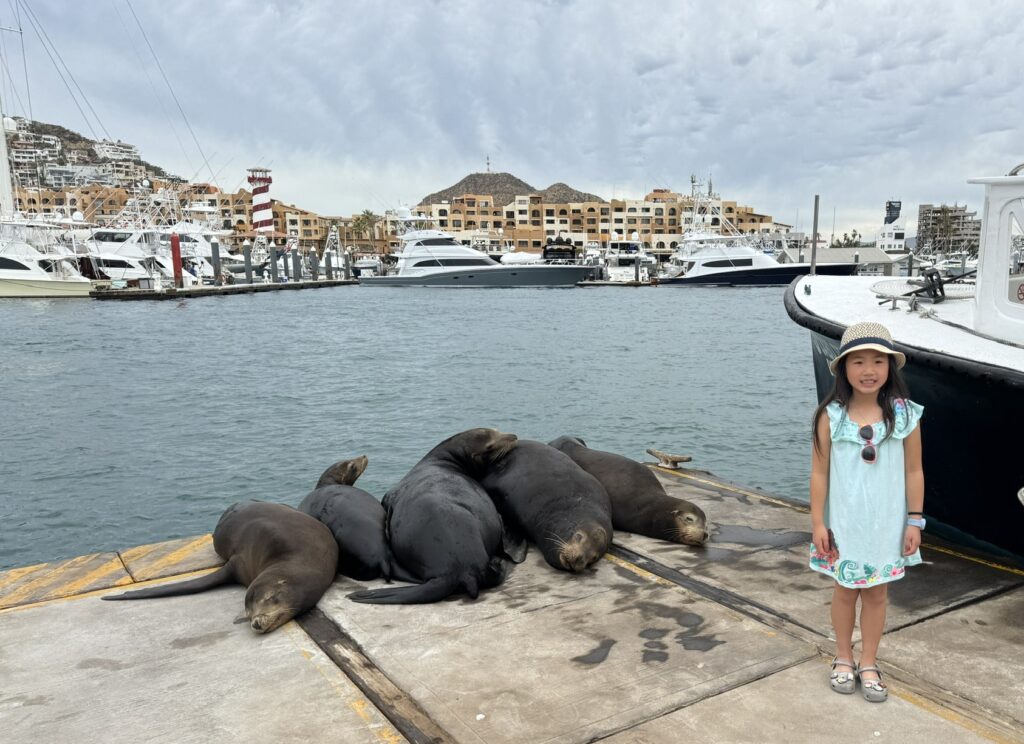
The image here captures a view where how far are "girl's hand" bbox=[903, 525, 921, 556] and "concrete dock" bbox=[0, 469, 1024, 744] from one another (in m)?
0.58

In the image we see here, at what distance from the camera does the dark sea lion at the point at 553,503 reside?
15.2 ft

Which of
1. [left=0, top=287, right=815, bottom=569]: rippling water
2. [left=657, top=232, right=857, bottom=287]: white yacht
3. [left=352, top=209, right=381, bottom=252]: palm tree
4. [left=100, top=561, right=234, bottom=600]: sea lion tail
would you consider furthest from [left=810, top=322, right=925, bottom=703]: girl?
[left=352, top=209, right=381, bottom=252]: palm tree

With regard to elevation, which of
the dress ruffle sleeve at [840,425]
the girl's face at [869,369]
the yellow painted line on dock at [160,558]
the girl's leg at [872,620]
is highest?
the girl's face at [869,369]

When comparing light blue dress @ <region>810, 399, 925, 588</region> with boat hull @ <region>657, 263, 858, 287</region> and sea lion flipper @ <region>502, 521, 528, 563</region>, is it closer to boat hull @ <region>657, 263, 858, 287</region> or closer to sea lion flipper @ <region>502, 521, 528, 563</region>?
sea lion flipper @ <region>502, 521, 528, 563</region>

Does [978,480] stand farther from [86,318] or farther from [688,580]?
[86,318]

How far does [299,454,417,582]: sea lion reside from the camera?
4.66 metres

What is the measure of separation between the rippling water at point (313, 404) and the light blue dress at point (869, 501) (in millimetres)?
7918

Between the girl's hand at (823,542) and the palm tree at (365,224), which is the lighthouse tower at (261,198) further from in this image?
the girl's hand at (823,542)

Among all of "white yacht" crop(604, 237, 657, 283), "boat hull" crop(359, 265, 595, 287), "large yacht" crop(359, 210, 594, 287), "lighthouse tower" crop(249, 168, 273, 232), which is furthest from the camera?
"lighthouse tower" crop(249, 168, 273, 232)

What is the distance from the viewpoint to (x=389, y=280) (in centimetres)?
6906

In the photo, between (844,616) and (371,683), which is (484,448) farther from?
(844,616)

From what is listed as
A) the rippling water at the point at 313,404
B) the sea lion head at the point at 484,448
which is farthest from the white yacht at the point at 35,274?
the sea lion head at the point at 484,448

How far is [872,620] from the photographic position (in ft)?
9.82

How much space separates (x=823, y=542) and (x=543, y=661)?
1313mm
